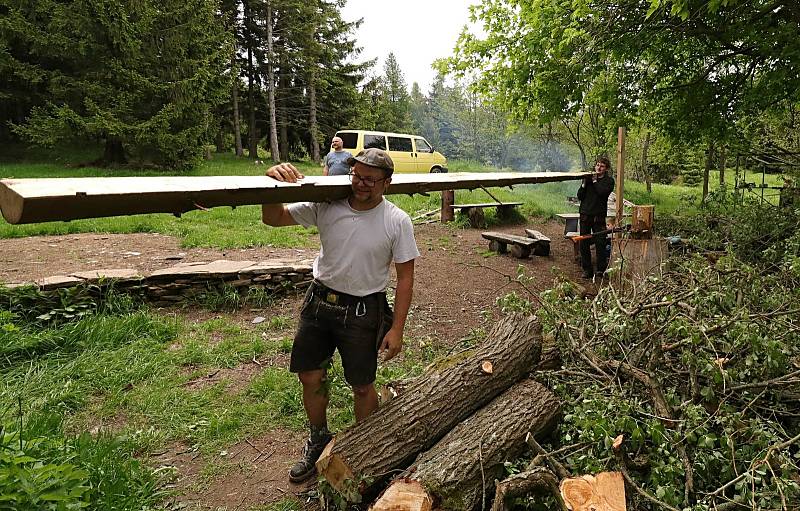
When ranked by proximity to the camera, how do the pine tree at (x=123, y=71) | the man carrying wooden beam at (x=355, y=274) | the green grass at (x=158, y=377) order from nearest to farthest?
the man carrying wooden beam at (x=355, y=274) < the green grass at (x=158, y=377) < the pine tree at (x=123, y=71)

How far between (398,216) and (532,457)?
1549 millimetres

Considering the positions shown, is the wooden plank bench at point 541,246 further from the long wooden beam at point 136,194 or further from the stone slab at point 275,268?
the long wooden beam at point 136,194

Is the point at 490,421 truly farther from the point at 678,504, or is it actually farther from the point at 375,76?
the point at 375,76

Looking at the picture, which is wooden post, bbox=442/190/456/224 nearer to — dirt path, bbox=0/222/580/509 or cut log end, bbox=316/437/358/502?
dirt path, bbox=0/222/580/509

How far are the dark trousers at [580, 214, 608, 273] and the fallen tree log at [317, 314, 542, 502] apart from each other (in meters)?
4.38

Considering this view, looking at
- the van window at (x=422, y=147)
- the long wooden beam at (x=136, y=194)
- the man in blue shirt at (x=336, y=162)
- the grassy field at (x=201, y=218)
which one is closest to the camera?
the long wooden beam at (x=136, y=194)

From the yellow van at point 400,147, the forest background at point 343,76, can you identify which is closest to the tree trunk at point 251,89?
the forest background at point 343,76

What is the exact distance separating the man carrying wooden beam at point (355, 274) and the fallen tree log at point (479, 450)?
60 cm

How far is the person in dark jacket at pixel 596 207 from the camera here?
21.9 ft

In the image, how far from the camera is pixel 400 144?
16.7m

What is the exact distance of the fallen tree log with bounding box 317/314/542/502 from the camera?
2314 mm

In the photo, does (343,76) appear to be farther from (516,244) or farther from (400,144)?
(516,244)

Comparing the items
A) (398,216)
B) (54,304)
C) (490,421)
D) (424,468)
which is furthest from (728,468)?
(54,304)

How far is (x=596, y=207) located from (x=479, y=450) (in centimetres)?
555
